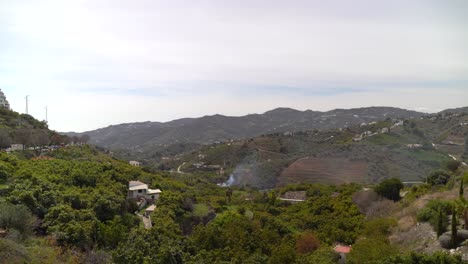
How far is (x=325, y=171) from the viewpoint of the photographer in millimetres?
61719

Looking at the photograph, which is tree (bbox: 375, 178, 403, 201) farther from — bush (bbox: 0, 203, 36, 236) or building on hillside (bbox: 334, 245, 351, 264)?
bush (bbox: 0, 203, 36, 236)

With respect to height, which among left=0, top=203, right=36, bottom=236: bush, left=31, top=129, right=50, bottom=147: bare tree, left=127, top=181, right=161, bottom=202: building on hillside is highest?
left=31, top=129, right=50, bottom=147: bare tree

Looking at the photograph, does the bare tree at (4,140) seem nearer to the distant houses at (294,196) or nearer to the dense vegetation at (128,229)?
the dense vegetation at (128,229)

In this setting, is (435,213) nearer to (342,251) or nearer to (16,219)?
(342,251)

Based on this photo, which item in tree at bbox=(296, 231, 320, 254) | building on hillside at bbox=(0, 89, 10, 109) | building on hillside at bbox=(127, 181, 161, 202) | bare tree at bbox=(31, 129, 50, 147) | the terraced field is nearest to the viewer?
tree at bbox=(296, 231, 320, 254)

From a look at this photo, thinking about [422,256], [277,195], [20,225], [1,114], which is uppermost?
[1,114]

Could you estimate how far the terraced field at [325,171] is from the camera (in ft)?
196

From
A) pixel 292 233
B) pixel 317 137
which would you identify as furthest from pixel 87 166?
pixel 317 137

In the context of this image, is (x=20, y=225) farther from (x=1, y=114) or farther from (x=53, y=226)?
(x=1, y=114)

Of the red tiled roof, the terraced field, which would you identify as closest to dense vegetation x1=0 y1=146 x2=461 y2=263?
the red tiled roof

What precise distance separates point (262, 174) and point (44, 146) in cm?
3640

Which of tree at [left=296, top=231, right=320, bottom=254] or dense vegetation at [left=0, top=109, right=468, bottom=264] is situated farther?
tree at [left=296, top=231, right=320, bottom=254]

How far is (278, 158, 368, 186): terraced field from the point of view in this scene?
59.6 meters

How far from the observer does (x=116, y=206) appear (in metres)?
20.6
